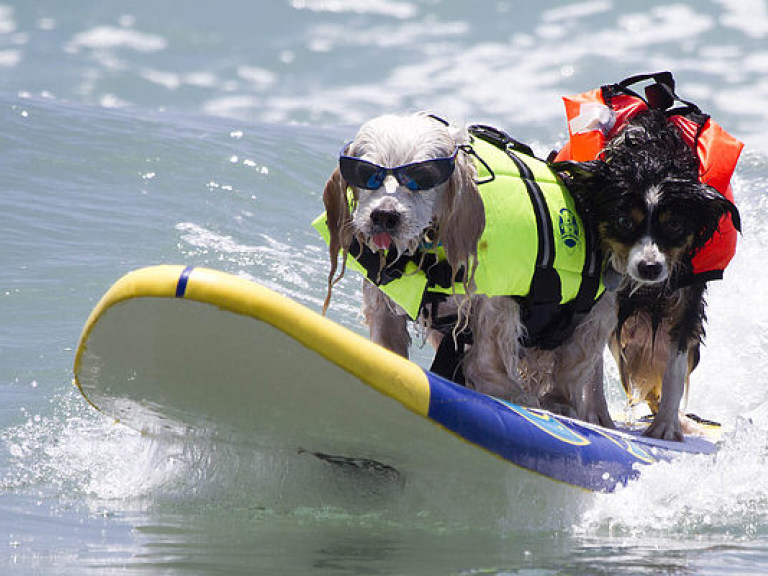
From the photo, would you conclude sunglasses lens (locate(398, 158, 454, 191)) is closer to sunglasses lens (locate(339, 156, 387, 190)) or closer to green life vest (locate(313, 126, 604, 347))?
sunglasses lens (locate(339, 156, 387, 190))

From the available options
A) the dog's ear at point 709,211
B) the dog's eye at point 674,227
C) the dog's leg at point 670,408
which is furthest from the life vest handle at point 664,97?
the dog's leg at point 670,408

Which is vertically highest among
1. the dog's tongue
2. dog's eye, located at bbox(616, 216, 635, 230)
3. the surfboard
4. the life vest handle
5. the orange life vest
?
the life vest handle

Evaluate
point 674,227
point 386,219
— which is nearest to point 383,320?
point 386,219

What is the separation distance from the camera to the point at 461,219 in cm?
436

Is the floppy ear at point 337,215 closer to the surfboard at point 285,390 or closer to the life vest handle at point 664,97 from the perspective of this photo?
the surfboard at point 285,390

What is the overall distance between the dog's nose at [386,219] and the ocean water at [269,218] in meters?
0.78

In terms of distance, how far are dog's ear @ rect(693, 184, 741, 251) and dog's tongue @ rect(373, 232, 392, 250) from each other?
1365 millimetres

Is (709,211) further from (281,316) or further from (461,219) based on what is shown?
(281,316)

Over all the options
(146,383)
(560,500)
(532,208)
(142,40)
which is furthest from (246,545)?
(142,40)

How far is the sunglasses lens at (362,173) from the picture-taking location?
13.8 feet

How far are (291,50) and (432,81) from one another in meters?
2.96

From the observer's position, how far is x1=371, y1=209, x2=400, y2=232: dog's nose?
4160 millimetres

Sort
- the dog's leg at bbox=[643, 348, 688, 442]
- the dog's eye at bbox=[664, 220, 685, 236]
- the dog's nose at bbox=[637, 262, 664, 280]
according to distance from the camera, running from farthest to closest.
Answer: the dog's leg at bbox=[643, 348, 688, 442]
the dog's eye at bbox=[664, 220, 685, 236]
the dog's nose at bbox=[637, 262, 664, 280]

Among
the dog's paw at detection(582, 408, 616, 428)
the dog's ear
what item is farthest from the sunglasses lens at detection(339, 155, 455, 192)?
the dog's paw at detection(582, 408, 616, 428)
